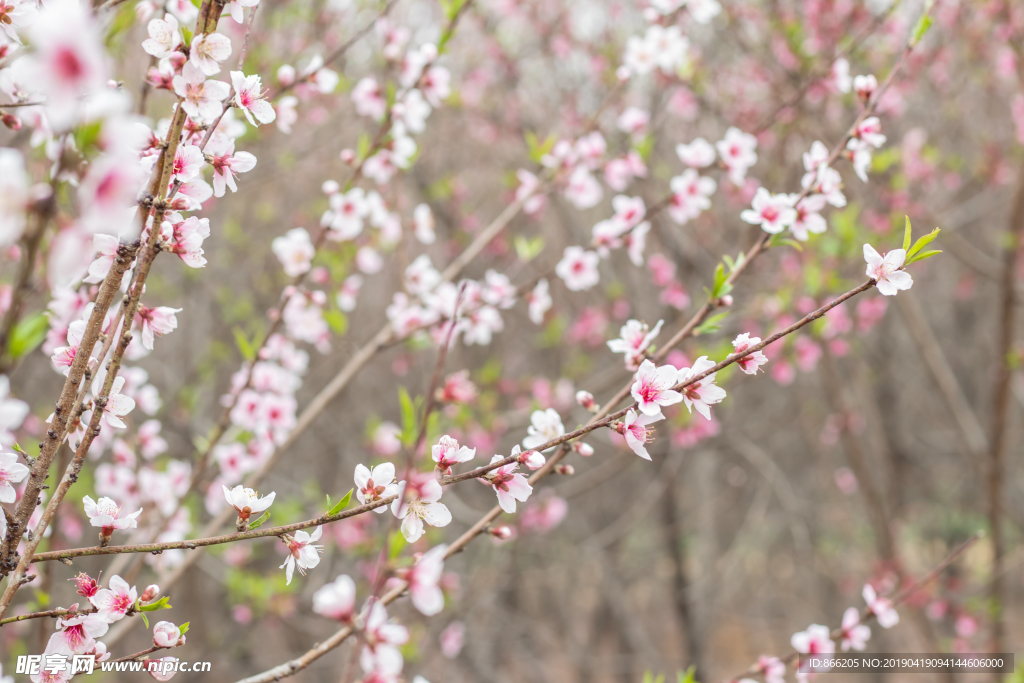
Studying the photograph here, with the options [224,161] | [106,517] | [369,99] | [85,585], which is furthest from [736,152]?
[85,585]

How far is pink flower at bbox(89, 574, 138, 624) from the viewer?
127cm

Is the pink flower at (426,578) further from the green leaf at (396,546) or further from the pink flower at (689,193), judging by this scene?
the pink flower at (689,193)

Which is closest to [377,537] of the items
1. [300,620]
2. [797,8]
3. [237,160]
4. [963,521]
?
[300,620]

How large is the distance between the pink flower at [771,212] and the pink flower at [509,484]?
3.57 ft

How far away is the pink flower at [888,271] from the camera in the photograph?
1338 millimetres

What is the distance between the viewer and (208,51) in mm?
1224

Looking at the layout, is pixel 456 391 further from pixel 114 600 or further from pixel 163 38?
pixel 163 38

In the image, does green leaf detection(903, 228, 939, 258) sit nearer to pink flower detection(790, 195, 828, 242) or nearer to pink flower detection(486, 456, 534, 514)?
pink flower detection(790, 195, 828, 242)

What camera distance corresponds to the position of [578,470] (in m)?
7.15

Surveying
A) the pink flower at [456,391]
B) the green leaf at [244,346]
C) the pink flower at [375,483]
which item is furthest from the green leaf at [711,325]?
the green leaf at [244,346]

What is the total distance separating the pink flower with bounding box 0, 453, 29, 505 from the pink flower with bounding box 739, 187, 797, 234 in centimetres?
187

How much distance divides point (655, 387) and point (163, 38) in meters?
1.28

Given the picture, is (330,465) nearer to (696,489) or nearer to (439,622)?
(439,622)

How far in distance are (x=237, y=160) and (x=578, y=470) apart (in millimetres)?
6264
